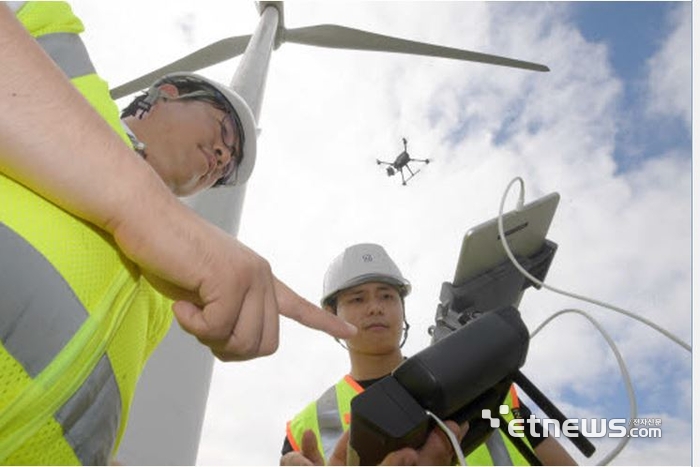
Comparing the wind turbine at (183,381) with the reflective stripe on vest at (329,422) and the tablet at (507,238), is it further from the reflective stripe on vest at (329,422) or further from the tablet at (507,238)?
the tablet at (507,238)

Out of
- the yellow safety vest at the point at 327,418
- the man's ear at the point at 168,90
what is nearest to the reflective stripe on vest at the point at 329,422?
the yellow safety vest at the point at 327,418

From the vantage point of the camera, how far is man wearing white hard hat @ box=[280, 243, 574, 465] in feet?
10.6

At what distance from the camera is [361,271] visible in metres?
3.69

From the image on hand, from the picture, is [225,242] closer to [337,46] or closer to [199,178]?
[199,178]

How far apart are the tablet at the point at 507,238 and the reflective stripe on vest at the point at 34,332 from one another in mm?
1732

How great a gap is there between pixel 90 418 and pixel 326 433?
7.28ft

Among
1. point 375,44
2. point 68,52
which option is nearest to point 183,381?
point 68,52

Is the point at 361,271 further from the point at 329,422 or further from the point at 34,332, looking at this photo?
the point at 34,332

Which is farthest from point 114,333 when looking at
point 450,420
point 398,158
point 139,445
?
point 398,158

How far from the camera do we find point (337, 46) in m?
9.11

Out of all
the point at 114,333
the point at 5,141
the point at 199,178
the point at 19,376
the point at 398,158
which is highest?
the point at 398,158

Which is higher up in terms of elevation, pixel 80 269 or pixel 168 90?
pixel 168 90

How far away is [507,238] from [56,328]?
2.01m

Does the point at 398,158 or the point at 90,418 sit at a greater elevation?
the point at 398,158
